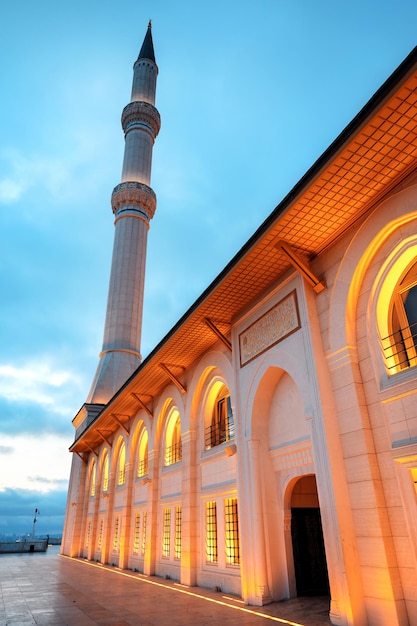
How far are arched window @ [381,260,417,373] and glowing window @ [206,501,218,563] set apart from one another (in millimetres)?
6559

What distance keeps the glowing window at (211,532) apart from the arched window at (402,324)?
6.56 m

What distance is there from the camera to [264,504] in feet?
28.0

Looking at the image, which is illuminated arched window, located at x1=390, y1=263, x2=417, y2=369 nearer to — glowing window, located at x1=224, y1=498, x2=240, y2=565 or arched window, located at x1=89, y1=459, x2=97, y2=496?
glowing window, located at x1=224, y1=498, x2=240, y2=565

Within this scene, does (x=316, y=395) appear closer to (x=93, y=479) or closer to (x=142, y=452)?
(x=142, y=452)

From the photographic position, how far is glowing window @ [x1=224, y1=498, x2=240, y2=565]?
376 inches

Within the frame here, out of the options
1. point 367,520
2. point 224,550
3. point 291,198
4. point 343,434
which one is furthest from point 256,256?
point 224,550

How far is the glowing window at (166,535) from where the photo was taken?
1292 cm

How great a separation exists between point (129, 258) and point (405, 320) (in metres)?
23.6

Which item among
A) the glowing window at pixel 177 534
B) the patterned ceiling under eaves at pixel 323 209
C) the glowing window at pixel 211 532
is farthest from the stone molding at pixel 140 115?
the glowing window at pixel 211 532

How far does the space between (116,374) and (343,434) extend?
20704mm

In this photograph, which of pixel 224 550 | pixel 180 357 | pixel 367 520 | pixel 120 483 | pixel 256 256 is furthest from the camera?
pixel 120 483

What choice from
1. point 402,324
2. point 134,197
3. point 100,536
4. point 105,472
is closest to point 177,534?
point 402,324

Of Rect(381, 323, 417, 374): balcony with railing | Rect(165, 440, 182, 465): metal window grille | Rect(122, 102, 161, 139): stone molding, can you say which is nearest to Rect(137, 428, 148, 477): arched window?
Rect(165, 440, 182, 465): metal window grille

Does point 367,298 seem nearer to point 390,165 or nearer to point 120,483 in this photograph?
point 390,165
